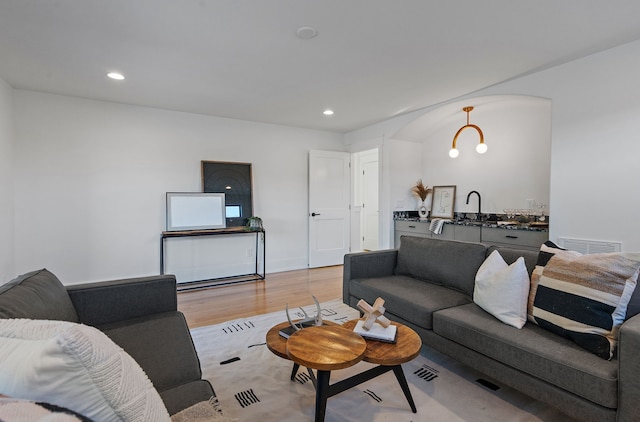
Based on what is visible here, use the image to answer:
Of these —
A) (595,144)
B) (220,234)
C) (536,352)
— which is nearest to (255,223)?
(220,234)

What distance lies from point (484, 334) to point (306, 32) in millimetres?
2328

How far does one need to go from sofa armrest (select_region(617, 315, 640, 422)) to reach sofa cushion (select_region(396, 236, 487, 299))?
1.11 m

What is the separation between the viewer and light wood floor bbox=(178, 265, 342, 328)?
3.22 metres

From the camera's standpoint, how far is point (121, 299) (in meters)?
1.93

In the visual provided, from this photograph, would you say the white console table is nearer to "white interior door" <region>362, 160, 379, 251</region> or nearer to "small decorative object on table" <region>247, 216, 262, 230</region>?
"small decorative object on table" <region>247, 216, 262, 230</region>

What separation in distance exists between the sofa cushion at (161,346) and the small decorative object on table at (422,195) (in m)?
3.99

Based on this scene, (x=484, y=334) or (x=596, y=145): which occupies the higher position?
(x=596, y=145)

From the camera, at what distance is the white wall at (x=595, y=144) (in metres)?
2.50

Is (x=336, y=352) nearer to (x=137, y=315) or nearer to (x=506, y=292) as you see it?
(x=506, y=292)

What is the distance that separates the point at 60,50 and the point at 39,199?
1.97 meters

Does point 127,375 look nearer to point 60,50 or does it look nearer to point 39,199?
point 60,50

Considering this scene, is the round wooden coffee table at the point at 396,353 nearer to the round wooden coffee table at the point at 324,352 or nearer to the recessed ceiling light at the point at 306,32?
the round wooden coffee table at the point at 324,352

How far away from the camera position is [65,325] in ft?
2.11

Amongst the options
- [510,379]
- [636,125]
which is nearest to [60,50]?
[510,379]
